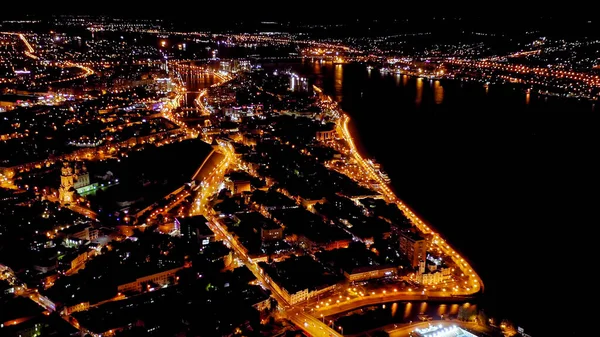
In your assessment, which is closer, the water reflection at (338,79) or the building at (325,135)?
the building at (325,135)

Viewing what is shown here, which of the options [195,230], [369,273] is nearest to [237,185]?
[195,230]

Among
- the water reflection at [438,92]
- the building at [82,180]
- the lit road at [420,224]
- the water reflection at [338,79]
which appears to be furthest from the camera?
the water reflection at [338,79]

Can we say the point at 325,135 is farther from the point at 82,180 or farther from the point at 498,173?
the point at 82,180

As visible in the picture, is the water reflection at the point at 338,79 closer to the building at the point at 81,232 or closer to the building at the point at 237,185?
the building at the point at 237,185

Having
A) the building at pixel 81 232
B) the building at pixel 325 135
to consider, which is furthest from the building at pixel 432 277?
the building at pixel 325 135

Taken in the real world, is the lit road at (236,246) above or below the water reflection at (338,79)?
below

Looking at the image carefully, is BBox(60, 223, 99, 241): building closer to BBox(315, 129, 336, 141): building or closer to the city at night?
the city at night
